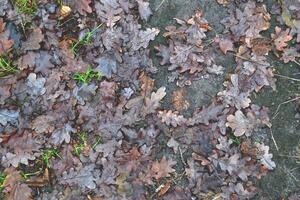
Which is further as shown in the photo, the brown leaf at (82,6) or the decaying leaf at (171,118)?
the brown leaf at (82,6)

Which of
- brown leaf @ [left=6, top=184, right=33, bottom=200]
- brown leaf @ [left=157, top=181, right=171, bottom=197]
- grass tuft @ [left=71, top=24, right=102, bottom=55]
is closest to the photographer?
brown leaf @ [left=6, top=184, right=33, bottom=200]

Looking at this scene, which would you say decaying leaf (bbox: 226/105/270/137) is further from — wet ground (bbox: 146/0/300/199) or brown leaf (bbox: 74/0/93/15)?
brown leaf (bbox: 74/0/93/15)

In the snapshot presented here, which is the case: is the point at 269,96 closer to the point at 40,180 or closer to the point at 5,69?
the point at 40,180

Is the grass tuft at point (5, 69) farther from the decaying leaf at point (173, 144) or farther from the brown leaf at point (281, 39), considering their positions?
the brown leaf at point (281, 39)

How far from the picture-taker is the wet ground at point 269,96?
4.08 m

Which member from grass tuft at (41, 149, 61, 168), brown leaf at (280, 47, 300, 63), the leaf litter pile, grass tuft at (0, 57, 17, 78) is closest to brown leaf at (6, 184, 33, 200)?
the leaf litter pile

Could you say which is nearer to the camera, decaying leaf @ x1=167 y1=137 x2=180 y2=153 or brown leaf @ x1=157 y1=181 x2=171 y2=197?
brown leaf @ x1=157 y1=181 x2=171 y2=197

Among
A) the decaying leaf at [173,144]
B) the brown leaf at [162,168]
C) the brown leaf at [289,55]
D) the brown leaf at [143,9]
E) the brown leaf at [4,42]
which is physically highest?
the brown leaf at [143,9]

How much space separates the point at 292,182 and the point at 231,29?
1.47 meters

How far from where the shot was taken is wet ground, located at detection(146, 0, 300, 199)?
13.4 feet

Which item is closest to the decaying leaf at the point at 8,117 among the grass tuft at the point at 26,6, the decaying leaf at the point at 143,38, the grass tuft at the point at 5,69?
the grass tuft at the point at 5,69

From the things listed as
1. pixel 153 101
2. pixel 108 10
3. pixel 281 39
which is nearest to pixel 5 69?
pixel 108 10

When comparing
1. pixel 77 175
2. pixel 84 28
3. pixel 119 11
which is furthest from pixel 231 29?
pixel 77 175

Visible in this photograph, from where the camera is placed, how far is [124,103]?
4152mm
